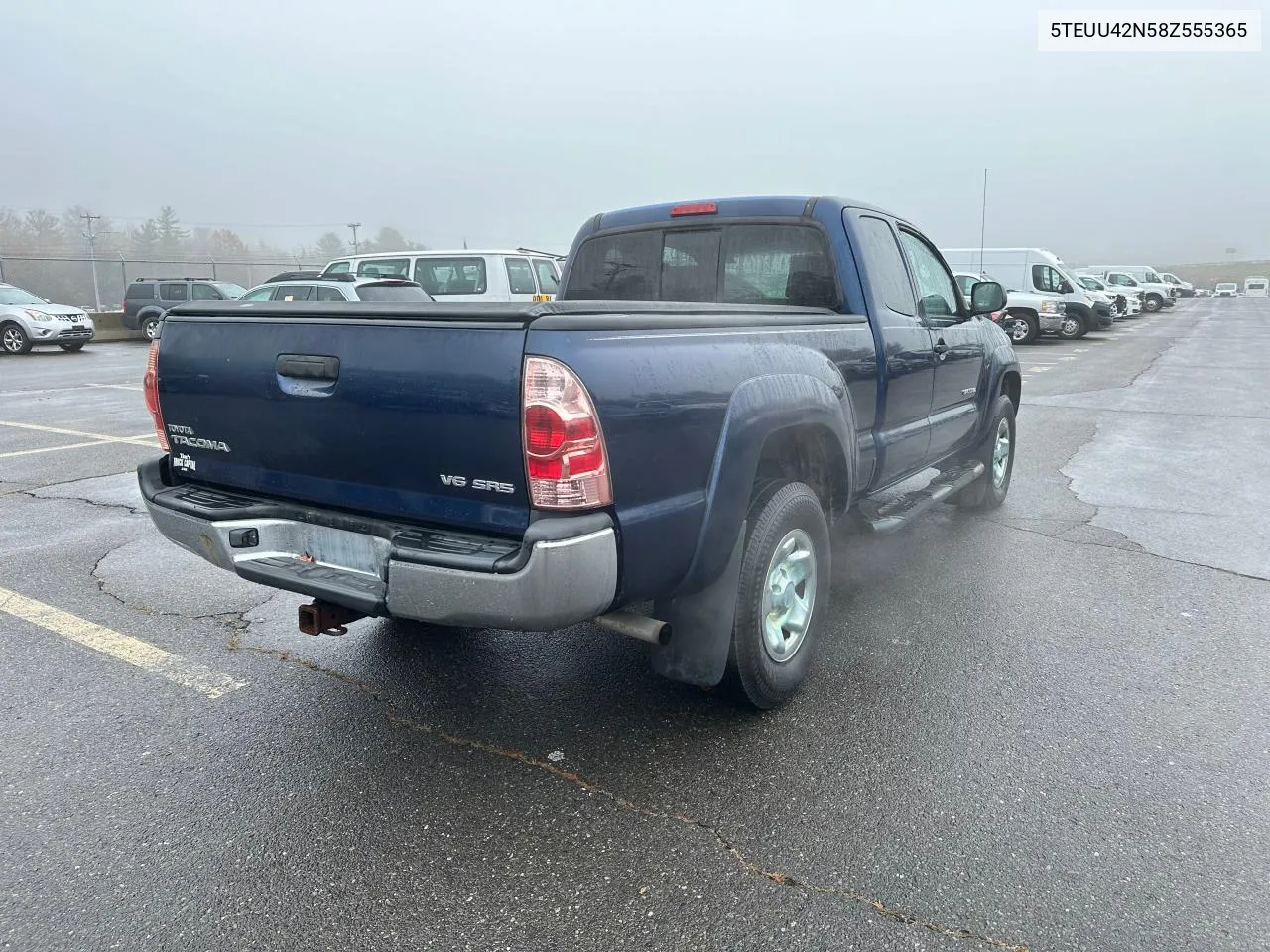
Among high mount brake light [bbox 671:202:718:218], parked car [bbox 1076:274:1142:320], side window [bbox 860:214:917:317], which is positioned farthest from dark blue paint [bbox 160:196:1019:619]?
parked car [bbox 1076:274:1142:320]

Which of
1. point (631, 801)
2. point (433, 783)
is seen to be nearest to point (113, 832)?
point (433, 783)

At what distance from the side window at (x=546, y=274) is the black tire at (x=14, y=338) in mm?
12220

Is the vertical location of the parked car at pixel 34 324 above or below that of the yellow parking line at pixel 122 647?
above

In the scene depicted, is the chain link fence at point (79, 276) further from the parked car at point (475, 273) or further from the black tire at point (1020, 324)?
the black tire at point (1020, 324)

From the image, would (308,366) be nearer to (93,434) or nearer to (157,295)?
(93,434)

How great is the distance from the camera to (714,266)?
A: 4535 millimetres

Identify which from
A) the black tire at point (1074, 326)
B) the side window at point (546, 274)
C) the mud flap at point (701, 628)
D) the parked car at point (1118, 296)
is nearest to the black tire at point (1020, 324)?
the black tire at point (1074, 326)

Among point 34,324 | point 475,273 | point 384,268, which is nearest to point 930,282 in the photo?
point 475,273

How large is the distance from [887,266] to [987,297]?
1237 millimetres

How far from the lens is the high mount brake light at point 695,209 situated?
4523mm

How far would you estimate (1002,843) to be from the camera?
2707 mm

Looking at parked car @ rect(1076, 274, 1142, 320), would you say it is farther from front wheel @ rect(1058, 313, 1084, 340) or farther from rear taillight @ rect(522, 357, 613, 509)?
rear taillight @ rect(522, 357, 613, 509)

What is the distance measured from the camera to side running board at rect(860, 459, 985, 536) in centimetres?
434

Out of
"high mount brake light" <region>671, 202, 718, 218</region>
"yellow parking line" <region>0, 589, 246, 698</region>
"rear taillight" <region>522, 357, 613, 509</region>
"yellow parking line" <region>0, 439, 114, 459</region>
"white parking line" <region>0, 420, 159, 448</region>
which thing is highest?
→ "high mount brake light" <region>671, 202, 718, 218</region>
